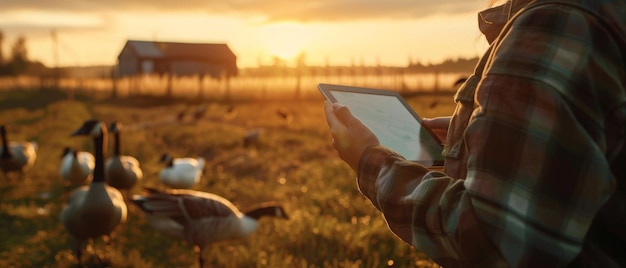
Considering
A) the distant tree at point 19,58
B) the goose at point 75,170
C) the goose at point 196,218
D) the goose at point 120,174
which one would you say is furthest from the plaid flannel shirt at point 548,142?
the distant tree at point 19,58

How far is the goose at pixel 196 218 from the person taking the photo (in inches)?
263

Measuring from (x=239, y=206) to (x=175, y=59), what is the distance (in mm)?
44885

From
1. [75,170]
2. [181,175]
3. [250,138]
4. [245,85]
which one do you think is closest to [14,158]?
[75,170]

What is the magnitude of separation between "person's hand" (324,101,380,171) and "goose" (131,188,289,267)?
5156mm

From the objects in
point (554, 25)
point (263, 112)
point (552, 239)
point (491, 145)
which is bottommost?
point (263, 112)

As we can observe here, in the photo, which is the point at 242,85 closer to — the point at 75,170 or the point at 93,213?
the point at 75,170

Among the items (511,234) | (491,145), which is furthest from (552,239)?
(491,145)

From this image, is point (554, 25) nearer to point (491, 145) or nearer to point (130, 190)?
point (491, 145)

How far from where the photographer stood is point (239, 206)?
9.52 m

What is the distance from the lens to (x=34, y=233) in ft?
27.1

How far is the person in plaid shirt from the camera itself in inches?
47.7

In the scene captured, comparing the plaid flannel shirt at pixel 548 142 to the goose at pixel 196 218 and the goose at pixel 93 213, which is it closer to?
the goose at pixel 196 218

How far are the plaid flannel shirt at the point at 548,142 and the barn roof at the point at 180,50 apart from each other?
52.4m

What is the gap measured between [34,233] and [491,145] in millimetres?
8403
